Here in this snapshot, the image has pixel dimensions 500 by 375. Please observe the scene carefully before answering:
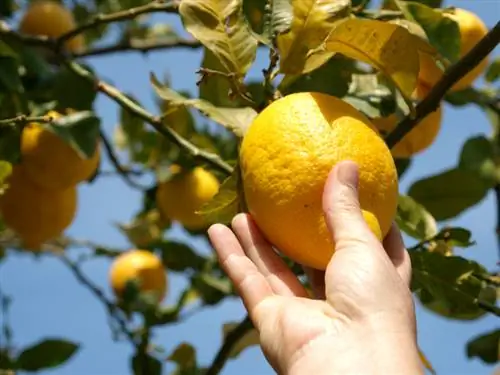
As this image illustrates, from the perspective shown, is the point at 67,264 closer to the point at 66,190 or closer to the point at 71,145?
the point at 66,190

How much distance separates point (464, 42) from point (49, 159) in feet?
2.43

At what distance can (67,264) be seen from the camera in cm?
230

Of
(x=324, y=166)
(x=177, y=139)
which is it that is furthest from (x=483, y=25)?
(x=324, y=166)

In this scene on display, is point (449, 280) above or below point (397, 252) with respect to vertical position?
below

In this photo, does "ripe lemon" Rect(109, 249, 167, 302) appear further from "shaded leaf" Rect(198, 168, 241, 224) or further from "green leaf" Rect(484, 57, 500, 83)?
"shaded leaf" Rect(198, 168, 241, 224)

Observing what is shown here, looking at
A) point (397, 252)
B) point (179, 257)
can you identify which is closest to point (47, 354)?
point (179, 257)

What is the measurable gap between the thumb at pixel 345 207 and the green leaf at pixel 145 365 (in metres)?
0.98

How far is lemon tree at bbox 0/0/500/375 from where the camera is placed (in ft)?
3.04

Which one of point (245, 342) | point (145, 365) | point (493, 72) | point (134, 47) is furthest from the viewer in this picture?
point (134, 47)

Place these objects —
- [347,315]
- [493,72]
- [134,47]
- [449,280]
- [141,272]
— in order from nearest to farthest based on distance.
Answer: [347,315], [449,280], [493,72], [134,47], [141,272]

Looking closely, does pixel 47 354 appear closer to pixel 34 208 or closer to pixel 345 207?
pixel 34 208

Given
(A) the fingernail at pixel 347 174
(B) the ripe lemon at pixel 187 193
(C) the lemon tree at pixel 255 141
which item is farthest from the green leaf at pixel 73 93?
(A) the fingernail at pixel 347 174

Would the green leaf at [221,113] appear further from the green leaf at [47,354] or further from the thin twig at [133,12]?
the green leaf at [47,354]

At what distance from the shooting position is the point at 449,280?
119cm
